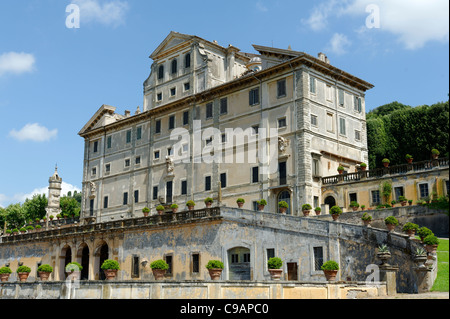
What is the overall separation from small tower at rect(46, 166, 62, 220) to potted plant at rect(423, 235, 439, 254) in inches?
2198

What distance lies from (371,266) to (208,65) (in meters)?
28.0

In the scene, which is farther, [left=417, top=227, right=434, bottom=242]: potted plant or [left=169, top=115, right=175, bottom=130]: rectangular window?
[left=169, top=115, right=175, bottom=130]: rectangular window

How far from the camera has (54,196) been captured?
237 ft

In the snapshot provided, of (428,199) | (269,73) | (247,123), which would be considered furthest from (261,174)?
(428,199)

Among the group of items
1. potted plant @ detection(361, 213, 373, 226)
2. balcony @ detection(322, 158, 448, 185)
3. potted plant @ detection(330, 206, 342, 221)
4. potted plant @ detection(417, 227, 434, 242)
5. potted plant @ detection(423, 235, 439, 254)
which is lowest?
potted plant @ detection(423, 235, 439, 254)

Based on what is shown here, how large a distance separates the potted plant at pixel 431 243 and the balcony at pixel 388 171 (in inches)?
418

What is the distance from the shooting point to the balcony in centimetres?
3531

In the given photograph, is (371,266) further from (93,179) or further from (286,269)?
(93,179)

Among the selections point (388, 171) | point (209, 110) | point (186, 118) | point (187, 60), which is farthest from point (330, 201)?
point (187, 60)

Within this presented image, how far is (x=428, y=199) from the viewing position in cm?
3481

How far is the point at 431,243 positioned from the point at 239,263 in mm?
10775

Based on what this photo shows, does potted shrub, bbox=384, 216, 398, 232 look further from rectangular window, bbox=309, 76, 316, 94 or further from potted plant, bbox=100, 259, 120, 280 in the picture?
rectangular window, bbox=309, 76, 316, 94

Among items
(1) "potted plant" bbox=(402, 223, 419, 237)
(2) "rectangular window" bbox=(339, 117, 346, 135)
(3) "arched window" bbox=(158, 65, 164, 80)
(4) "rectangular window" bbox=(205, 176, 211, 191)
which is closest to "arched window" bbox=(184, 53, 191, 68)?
(3) "arched window" bbox=(158, 65, 164, 80)

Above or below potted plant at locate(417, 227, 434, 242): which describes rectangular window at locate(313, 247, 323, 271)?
below
